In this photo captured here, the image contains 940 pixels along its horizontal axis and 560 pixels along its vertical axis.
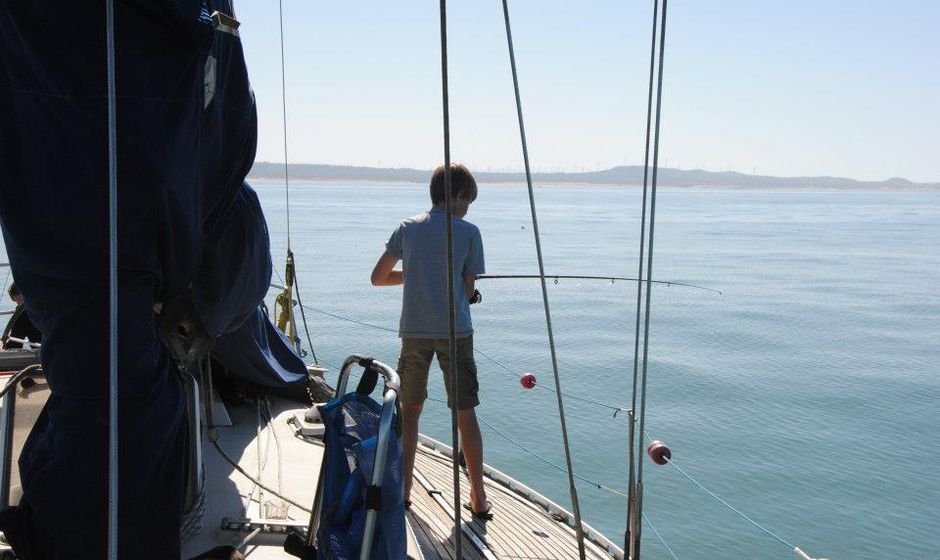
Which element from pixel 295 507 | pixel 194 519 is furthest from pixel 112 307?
pixel 295 507

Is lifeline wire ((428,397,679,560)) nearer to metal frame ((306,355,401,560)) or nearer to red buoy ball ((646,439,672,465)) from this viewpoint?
red buoy ball ((646,439,672,465))

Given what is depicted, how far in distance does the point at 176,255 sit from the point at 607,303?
65.7ft

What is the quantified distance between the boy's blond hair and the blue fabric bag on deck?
57.8 inches

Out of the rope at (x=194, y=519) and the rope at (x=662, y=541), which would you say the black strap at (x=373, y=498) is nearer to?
the rope at (x=194, y=519)

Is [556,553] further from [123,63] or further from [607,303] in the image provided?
[607,303]

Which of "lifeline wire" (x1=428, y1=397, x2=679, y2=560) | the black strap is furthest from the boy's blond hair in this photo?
"lifeline wire" (x1=428, y1=397, x2=679, y2=560)

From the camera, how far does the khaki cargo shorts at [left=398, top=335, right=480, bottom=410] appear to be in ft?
12.9

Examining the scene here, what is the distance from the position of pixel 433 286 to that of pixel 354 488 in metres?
1.61

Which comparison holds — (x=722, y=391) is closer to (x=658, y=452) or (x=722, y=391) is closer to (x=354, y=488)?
(x=658, y=452)

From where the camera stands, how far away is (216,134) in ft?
8.51

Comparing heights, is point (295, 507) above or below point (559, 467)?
above

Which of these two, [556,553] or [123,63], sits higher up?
[123,63]

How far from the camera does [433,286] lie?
386 cm

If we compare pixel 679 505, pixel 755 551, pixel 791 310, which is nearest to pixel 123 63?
pixel 755 551
